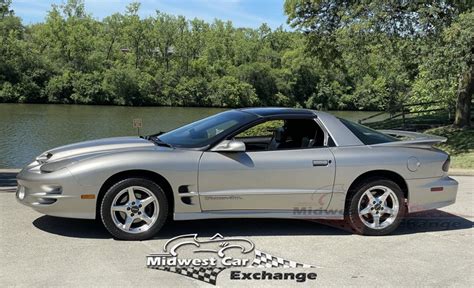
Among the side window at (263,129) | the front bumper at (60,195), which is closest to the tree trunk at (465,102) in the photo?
the side window at (263,129)

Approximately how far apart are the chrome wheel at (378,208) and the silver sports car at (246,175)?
0.01m

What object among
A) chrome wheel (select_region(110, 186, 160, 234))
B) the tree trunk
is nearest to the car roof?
chrome wheel (select_region(110, 186, 160, 234))

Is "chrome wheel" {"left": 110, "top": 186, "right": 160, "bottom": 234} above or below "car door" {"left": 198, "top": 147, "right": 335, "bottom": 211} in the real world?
below

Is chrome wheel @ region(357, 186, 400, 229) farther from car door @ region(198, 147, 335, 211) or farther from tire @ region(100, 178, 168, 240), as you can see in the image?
tire @ region(100, 178, 168, 240)

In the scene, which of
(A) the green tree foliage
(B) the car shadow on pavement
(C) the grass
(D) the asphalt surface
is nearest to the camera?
(D) the asphalt surface

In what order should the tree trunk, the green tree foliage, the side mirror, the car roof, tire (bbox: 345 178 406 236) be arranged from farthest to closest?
the tree trunk < the green tree foliage < the car roof < tire (bbox: 345 178 406 236) < the side mirror

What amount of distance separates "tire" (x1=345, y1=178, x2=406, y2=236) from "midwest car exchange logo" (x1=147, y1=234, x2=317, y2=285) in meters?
1.27

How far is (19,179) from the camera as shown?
5.36 metres

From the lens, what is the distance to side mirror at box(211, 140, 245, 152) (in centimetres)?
527

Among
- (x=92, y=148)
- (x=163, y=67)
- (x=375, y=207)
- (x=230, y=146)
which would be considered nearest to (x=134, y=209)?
(x=92, y=148)

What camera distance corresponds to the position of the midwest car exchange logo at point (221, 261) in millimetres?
4422

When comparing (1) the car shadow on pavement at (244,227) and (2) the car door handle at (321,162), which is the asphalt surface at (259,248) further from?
(2) the car door handle at (321,162)

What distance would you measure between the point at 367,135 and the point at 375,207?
2.80ft

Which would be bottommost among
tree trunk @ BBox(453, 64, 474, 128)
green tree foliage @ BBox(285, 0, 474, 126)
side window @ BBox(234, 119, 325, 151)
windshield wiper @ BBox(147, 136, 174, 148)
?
windshield wiper @ BBox(147, 136, 174, 148)
